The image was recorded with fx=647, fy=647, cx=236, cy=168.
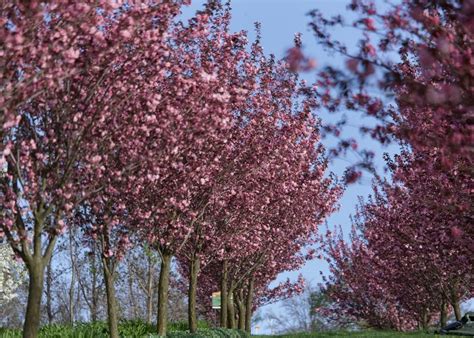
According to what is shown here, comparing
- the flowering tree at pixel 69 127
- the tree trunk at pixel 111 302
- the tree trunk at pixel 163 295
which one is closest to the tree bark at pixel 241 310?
the tree trunk at pixel 163 295

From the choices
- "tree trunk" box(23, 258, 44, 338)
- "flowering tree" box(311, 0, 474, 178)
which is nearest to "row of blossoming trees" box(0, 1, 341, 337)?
"tree trunk" box(23, 258, 44, 338)

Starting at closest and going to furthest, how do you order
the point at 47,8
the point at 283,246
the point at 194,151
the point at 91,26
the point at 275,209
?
the point at 47,8 → the point at 91,26 → the point at 194,151 → the point at 275,209 → the point at 283,246

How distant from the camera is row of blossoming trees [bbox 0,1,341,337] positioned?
947 cm

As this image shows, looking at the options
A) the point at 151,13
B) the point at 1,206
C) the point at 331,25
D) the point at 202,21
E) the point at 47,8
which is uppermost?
the point at 202,21

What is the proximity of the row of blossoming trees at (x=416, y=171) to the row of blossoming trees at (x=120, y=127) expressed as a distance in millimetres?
3692

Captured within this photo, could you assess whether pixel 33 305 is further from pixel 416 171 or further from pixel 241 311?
pixel 241 311

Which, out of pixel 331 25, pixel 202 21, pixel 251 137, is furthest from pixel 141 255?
pixel 331 25

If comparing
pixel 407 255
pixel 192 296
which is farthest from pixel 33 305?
pixel 407 255

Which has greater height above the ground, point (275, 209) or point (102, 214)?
point (275, 209)

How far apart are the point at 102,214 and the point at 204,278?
2312 centimetres

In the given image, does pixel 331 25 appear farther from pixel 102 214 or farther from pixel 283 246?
pixel 283 246

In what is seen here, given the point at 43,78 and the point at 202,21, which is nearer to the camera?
the point at 43,78

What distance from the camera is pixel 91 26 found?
32.6ft

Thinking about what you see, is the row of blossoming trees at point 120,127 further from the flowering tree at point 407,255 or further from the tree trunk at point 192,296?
the flowering tree at point 407,255
